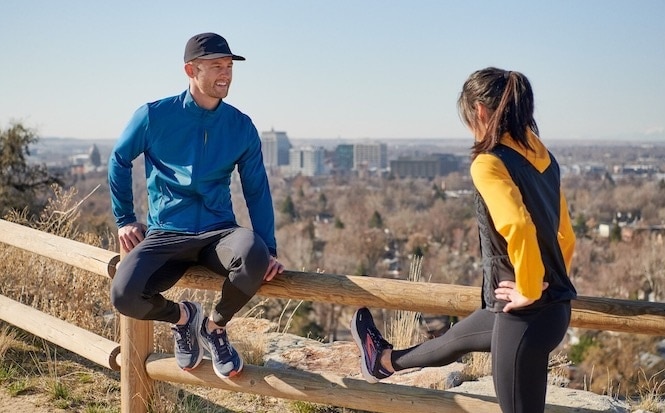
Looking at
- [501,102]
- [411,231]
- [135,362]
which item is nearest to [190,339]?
[135,362]

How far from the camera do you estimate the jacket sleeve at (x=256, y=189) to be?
3.22 m

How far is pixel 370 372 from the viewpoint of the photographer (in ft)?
9.98

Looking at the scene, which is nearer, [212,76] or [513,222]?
[513,222]

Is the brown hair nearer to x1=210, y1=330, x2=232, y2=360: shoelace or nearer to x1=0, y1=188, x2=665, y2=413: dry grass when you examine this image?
x1=210, y1=330, x2=232, y2=360: shoelace

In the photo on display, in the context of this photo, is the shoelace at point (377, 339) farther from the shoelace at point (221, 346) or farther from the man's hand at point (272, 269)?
the shoelace at point (221, 346)

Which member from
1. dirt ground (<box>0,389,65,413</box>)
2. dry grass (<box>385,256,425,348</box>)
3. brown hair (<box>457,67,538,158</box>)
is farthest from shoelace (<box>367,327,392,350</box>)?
dirt ground (<box>0,389,65,413</box>)

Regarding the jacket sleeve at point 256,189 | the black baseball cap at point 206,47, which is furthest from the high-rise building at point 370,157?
the black baseball cap at point 206,47

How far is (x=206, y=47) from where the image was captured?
10.2 ft

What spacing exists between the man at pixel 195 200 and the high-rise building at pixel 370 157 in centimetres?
13291

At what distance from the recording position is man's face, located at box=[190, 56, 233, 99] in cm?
314

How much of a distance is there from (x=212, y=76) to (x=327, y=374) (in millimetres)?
1303

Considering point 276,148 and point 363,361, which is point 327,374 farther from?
point 276,148

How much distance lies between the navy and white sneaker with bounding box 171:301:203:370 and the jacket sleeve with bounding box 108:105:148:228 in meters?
0.47

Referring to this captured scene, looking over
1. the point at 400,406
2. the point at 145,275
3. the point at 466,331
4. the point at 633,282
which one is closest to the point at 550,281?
the point at 466,331
